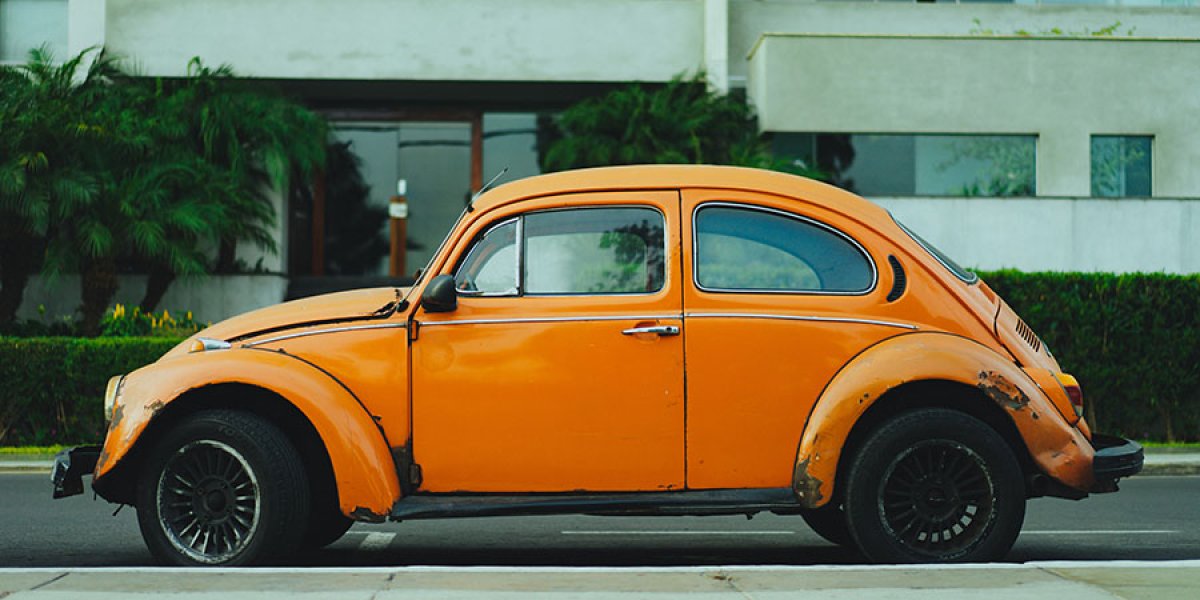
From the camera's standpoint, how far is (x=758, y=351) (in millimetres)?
6441

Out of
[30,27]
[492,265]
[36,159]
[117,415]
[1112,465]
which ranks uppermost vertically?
[30,27]

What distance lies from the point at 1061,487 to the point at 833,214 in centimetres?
168

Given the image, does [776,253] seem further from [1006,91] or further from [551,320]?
[1006,91]

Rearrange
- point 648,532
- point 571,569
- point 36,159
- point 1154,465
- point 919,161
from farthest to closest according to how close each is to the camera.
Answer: point 919,161 < point 36,159 < point 1154,465 < point 648,532 < point 571,569

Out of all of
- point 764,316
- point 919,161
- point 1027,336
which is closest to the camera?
point 764,316

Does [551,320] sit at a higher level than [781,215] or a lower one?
lower

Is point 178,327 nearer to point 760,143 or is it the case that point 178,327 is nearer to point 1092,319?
point 760,143

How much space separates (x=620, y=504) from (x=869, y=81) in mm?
15987

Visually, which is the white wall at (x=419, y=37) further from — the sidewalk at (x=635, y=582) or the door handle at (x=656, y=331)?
the sidewalk at (x=635, y=582)

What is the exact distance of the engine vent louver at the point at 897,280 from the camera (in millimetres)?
6656

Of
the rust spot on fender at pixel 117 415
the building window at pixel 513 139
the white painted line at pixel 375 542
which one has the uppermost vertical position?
the building window at pixel 513 139

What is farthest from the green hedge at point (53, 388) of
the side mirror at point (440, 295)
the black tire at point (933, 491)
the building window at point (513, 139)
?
the black tire at point (933, 491)

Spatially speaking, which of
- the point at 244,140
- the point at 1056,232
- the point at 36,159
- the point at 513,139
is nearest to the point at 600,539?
the point at 36,159

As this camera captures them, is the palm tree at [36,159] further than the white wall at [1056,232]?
No
